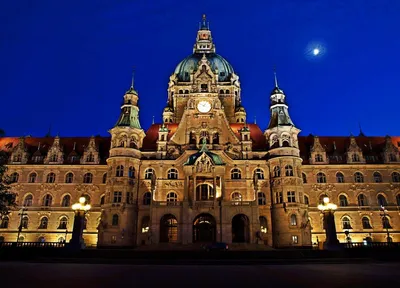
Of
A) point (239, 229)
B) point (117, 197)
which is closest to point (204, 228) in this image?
point (239, 229)

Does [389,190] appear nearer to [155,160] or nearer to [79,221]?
[155,160]

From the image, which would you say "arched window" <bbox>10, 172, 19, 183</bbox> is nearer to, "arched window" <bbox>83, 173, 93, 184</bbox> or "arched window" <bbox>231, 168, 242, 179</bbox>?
"arched window" <bbox>83, 173, 93, 184</bbox>

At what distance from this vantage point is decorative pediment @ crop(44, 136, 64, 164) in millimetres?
50375

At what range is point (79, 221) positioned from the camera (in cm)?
3175

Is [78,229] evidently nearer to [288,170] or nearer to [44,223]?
[44,223]

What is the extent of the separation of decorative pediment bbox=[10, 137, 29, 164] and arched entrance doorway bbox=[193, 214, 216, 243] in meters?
29.7

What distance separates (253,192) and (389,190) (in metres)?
21.7

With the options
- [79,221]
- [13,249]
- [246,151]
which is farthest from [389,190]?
[13,249]

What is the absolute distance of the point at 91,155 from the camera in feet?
167

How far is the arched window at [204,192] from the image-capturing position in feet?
148

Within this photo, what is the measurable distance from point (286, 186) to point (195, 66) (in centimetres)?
3355

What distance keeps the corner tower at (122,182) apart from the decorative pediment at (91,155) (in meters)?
3.98

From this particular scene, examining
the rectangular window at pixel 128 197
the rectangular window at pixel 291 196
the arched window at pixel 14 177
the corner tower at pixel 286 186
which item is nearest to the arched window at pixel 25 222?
the arched window at pixel 14 177

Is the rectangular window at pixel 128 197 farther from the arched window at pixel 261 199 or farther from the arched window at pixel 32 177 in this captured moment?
the arched window at pixel 261 199
